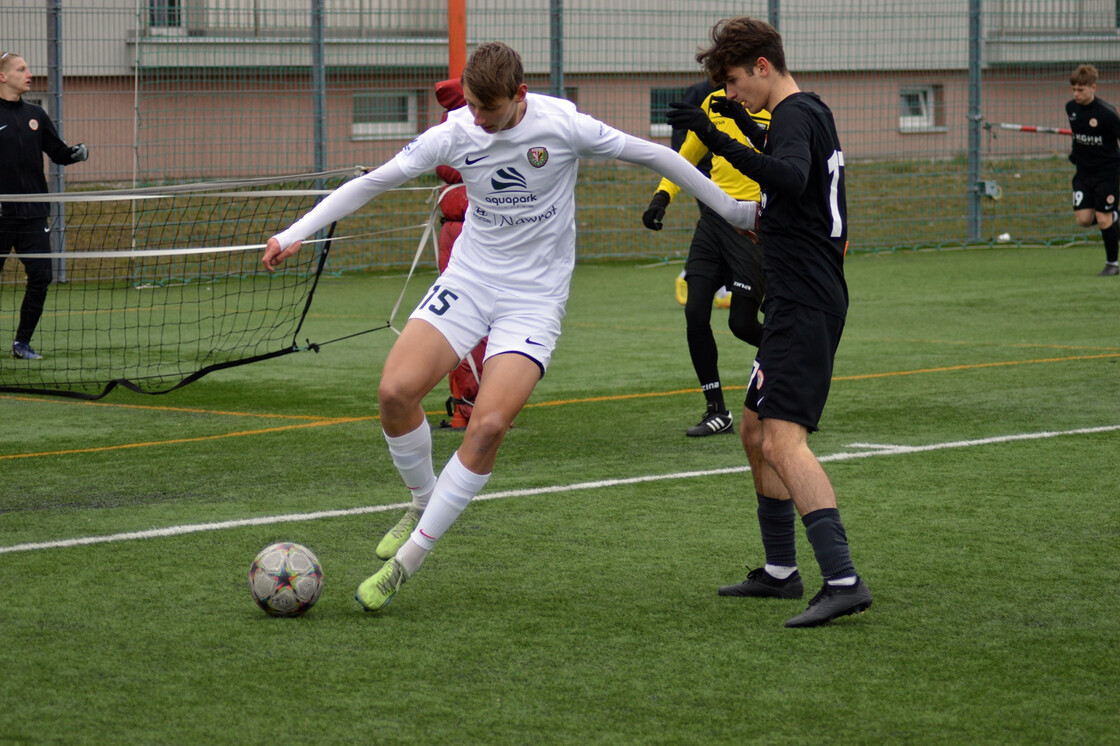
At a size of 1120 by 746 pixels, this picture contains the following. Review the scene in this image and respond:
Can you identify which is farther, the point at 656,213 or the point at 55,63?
the point at 55,63

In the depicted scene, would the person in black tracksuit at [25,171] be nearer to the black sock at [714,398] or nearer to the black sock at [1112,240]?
the black sock at [714,398]

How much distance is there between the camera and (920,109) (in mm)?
22109

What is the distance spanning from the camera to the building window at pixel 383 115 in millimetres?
18859

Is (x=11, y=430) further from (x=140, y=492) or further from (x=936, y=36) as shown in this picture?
(x=936, y=36)

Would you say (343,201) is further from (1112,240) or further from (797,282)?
(1112,240)

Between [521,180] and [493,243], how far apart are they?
0.87ft

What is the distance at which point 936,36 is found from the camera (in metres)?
21.9

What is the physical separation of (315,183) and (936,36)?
9.41 metres

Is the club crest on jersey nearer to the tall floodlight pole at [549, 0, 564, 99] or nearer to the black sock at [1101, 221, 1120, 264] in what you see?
the black sock at [1101, 221, 1120, 264]

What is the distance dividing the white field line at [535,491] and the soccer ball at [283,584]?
4.10 feet

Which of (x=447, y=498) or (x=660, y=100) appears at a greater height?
(x=660, y=100)

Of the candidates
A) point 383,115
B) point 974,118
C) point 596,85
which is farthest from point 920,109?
point 383,115

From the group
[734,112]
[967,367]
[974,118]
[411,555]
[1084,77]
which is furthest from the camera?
[974,118]

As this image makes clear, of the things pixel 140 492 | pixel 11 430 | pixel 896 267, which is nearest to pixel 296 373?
pixel 11 430
